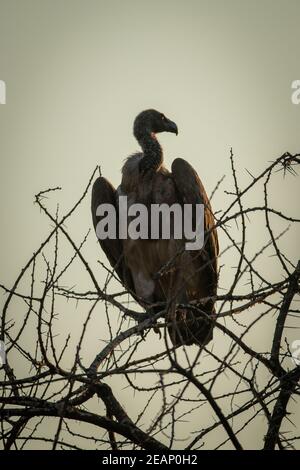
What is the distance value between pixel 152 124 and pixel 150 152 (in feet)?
1.62

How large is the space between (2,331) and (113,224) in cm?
324

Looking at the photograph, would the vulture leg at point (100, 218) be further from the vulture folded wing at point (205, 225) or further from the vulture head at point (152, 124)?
the vulture head at point (152, 124)

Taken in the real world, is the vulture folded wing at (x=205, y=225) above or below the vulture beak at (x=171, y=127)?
Answer: below

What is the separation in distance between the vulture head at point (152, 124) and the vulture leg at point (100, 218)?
83cm

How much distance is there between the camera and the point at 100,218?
677 cm

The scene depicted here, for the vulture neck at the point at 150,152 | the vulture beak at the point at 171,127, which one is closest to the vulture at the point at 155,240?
the vulture neck at the point at 150,152

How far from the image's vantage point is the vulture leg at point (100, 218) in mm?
6707

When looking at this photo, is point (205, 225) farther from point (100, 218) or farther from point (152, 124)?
point (152, 124)

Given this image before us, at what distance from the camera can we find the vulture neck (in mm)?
6762

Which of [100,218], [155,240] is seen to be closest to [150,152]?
[100,218]

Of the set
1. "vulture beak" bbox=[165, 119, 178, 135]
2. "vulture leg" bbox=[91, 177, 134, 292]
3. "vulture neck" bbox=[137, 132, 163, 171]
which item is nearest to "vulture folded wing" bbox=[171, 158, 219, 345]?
"vulture neck" bbox=[137, 132, 163, 171]

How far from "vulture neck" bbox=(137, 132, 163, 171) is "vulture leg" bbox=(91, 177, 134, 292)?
38 cm

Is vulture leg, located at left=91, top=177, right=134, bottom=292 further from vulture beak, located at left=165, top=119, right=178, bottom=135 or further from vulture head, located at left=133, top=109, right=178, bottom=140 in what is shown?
vulture beak, located at left=165, top=119, right=178, bottom=135
